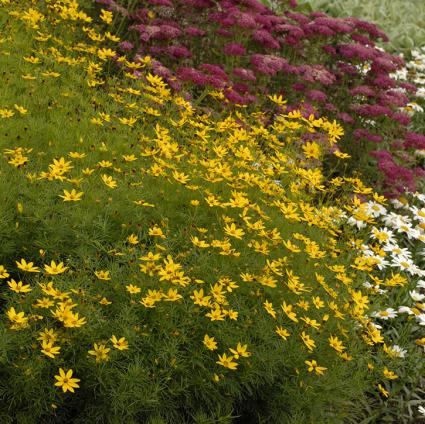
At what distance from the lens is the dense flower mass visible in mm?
2559

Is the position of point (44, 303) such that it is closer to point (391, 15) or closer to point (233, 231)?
point (233, 231)

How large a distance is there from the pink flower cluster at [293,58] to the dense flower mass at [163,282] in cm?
131

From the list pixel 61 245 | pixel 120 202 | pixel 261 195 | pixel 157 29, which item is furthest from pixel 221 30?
pixel 61 245

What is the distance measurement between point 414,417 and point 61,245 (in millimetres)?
2366

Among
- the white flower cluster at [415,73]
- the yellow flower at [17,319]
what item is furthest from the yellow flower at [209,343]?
the white flower cluster at [415,73]

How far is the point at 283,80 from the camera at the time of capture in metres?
6.29

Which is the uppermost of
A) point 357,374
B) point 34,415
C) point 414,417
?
point 357,374

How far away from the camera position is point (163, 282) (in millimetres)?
2740

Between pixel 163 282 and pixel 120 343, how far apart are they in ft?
1.17

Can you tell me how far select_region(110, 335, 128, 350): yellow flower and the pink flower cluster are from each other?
306 cm

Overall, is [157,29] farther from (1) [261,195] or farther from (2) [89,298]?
(2) [89,298]

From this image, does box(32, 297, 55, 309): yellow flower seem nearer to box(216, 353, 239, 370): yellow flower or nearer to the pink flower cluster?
box(216, 353, 239, 370): yellow flower

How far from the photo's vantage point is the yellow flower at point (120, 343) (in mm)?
2434

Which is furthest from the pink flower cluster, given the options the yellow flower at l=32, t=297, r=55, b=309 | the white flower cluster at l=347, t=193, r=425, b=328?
the yellow flower at l=32, t=297, r=55, b=309
